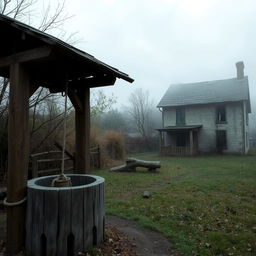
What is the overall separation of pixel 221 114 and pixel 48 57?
79.4 feet

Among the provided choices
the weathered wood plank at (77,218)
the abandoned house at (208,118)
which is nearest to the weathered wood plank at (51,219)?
the weathered wood plank at (77,218)

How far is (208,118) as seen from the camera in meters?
25.4

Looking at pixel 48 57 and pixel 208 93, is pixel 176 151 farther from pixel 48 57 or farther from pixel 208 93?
pixel 48 57

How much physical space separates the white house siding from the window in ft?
0.93

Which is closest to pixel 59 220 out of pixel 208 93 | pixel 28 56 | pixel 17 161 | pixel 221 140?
pixel 17 161

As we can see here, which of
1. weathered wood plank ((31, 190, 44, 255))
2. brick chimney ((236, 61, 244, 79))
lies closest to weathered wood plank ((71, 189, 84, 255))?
weathered wood plank ((31, 190, 44, 255))

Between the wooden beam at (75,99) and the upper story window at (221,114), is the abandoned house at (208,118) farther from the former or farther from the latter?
the wooden beam at (75,99)

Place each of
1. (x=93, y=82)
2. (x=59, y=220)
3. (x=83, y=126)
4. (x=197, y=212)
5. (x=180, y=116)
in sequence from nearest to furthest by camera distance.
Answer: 1. (x=59, y=220)
2. (x=83, y=126)
3. (x=93, y=82)
4. (x=197, y=212)
5. (x=180, y=116)

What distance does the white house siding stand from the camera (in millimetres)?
23938

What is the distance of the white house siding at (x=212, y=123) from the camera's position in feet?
78.5

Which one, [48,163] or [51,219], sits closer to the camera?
[51,219]

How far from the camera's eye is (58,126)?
11.1 meters

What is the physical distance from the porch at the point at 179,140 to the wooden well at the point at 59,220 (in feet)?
68.3

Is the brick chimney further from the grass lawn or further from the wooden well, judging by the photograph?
the wooden well
